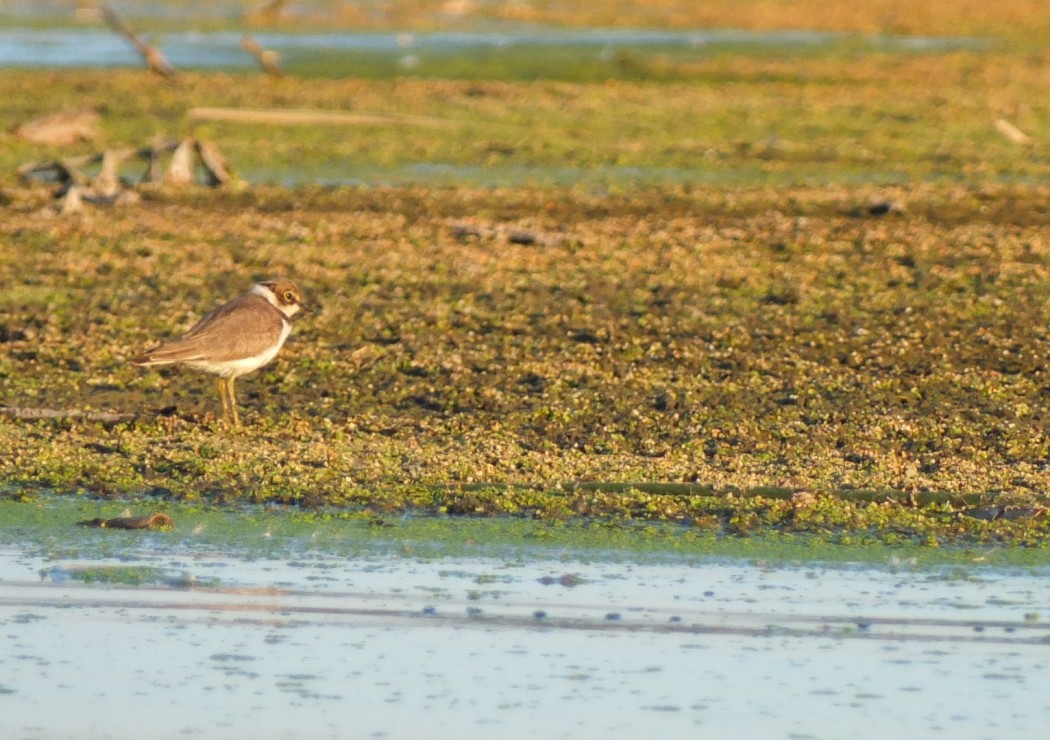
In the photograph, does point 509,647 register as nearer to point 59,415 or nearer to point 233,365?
point 233,365

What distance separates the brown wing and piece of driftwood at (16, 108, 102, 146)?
340 inches

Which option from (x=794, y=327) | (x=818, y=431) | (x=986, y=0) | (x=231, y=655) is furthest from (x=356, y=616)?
(x=986, y=0)

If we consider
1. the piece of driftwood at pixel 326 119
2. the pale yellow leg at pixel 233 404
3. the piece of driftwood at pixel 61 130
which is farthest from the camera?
the piece of driftwood at pixel 326 119

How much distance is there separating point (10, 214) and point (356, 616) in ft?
26.1

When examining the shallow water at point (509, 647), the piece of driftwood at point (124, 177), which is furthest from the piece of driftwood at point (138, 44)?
the shallow water at point (509, 647)

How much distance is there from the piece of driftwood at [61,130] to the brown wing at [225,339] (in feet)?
28.4

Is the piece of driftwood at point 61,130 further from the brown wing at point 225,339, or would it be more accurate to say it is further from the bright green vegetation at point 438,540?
the bright green vegetation at point 438,540

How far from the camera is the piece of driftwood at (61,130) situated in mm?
17000

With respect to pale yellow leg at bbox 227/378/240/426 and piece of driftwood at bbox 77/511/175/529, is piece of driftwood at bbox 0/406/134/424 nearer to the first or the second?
pale yellow leg at bbox 227/378/240/426

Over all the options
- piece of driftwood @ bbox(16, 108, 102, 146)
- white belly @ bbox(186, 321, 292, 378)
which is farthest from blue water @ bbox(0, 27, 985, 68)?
white belly @ bbox(186, 321, 292, 378)

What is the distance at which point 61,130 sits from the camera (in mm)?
17109

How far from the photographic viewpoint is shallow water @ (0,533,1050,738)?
5277mm

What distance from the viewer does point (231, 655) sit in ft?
18.9

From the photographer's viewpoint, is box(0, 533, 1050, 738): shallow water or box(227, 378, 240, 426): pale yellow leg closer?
box(0, 533, 1050, 738): shallow water
